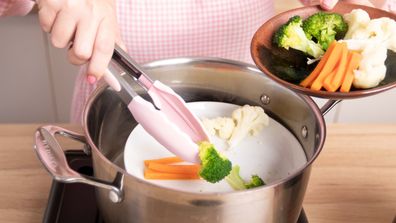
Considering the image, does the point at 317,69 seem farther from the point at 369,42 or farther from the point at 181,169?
the point at 181,169

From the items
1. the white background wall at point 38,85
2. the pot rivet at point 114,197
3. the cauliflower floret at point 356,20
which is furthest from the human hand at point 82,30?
the white background wall at point 38,85

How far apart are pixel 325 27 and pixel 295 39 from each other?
6cm

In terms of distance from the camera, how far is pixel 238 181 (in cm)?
70

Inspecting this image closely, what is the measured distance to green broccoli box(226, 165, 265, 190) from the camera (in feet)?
2.24

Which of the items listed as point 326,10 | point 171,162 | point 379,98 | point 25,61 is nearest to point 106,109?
point 171,162

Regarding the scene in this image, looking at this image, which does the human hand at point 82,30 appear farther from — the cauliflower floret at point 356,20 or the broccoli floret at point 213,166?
the cauliflower floret at point 356,20

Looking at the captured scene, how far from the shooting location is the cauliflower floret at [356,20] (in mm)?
770

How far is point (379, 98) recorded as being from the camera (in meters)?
1.52

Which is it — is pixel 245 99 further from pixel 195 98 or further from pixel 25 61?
pixel 25 61

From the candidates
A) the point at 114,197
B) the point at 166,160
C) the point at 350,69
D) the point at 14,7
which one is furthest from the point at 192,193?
the point at 14,7

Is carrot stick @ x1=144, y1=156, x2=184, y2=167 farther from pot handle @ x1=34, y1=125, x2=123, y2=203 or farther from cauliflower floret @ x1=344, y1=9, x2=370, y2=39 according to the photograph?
cauliflower floret @ x1=344, y1=9, x2=370, y2=39

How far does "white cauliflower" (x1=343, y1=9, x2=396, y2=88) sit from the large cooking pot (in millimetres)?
82

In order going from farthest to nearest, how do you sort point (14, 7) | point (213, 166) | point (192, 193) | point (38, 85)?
1. point (38, 85)
2. point (14, 7)
3. point (213, 166)
4. point (192, 193)

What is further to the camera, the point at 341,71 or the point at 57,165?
the point at 341,71
